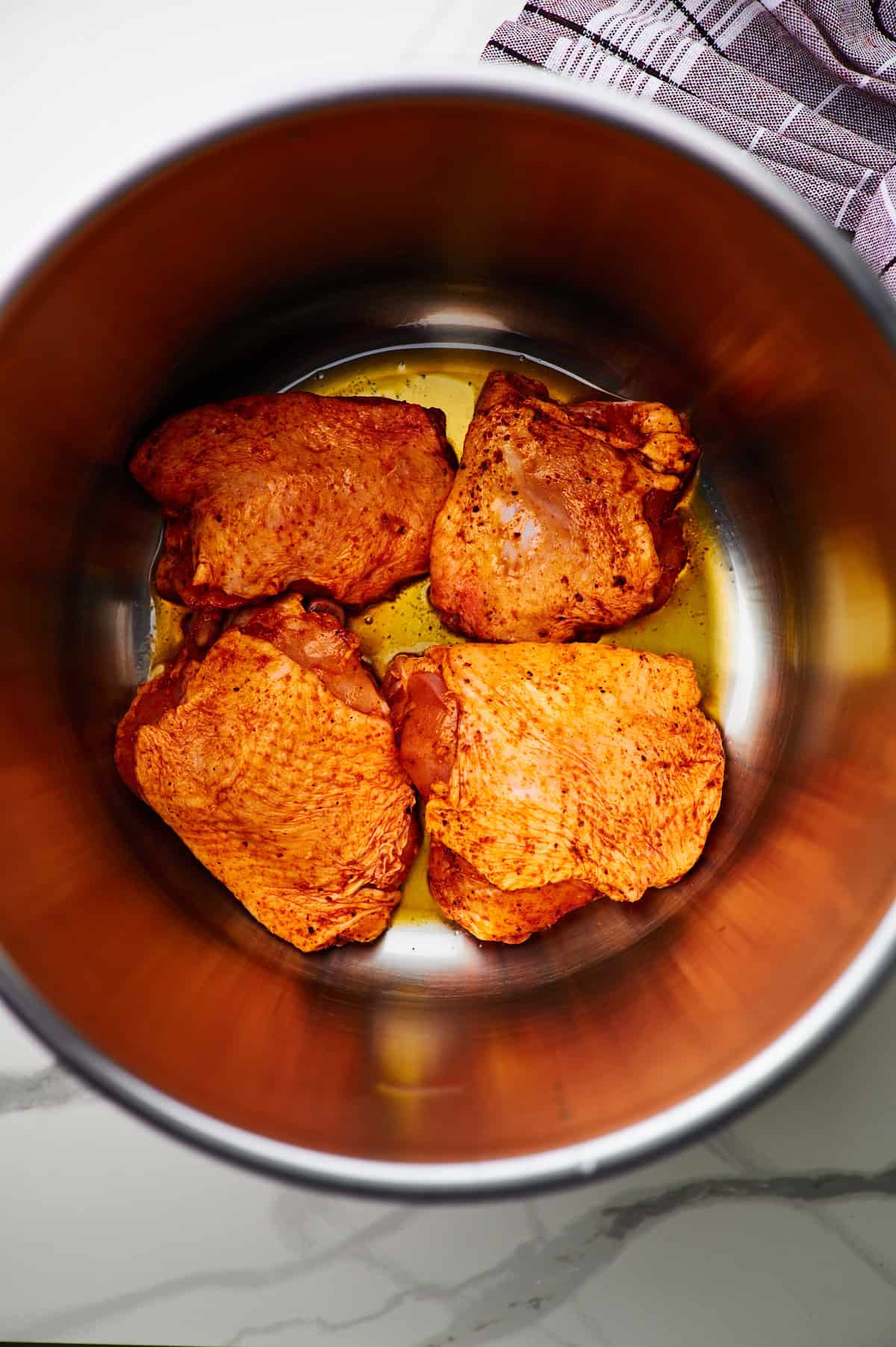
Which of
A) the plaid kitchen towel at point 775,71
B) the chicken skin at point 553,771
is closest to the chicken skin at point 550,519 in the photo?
the chicken skin at point 553,771

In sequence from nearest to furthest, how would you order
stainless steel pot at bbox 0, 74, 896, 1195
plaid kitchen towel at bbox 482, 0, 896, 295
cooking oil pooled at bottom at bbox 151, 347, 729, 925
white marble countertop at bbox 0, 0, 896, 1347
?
stainless steel pot at bbox 0, 74, 896, 1195 → plaid kitchen towel at bbox 482, 0, 896, 295 → white marble countertop at bbox 0, 0, 896, 1347 → cooking oil pooled at bottom at bbox 151, 347, 729, 925

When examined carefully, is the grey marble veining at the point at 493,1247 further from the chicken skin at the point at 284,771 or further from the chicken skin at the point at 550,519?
the chicken skin at the point at 550,519

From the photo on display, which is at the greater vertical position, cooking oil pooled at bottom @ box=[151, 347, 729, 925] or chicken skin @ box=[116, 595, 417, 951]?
cooking oil pooled at bottom @ box=[151, 347, 729, 925]

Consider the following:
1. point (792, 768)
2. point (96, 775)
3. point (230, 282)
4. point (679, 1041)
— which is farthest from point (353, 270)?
point (679, 1041)

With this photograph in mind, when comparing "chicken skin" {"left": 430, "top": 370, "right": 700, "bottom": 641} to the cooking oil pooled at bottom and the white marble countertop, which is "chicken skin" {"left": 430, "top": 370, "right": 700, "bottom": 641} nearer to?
the cooking oil pooled at bottom

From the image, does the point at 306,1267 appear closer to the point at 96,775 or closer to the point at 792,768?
the point at 96,775

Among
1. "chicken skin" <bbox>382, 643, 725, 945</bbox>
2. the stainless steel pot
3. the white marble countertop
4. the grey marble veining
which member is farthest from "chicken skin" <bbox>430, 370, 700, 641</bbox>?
the grey marble veining
